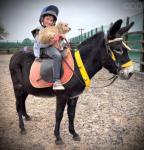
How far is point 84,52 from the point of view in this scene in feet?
11.1

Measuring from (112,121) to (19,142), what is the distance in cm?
189

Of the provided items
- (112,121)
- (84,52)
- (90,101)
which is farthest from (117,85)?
(84,52)

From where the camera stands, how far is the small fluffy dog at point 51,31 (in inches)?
126

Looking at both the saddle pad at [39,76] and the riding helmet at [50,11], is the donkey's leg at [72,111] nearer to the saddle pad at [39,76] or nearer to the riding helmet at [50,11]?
the saddle pad at [39,76]

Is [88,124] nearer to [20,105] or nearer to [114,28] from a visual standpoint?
[20,105]

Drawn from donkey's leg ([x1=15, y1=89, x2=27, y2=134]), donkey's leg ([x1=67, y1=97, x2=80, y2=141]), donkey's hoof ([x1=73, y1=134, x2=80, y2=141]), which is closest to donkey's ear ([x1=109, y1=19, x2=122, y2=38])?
donkey's leg ([x1=67, y1=97, x2=80, y2=141])

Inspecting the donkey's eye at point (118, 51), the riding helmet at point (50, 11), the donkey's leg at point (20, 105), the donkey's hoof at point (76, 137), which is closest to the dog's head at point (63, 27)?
the riding helmet at point (50, 11)

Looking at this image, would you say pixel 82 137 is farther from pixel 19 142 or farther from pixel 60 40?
pixel 60 40

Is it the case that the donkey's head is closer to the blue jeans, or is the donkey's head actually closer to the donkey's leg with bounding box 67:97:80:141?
the blue jeans

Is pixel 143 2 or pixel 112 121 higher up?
pixel 143 2

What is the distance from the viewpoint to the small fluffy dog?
3.20 meters

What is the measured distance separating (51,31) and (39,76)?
0.75 metres

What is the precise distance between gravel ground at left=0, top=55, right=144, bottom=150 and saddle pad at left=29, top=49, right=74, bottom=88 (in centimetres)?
99

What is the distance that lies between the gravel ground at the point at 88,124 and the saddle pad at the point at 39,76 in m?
0.99
